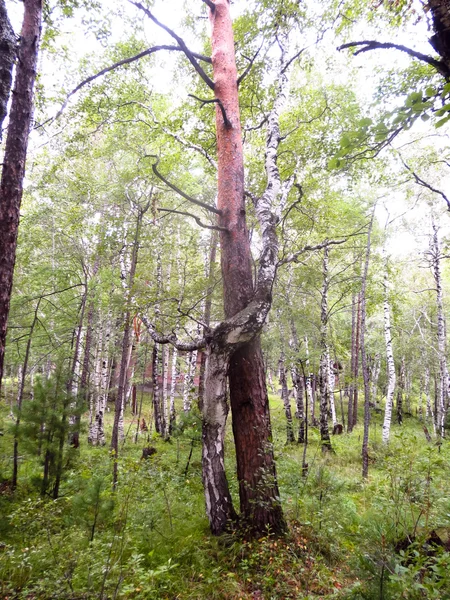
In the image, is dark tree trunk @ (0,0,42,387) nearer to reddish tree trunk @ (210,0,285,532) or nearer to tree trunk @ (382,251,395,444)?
reddish tree trunk @ (210,0,285,532)

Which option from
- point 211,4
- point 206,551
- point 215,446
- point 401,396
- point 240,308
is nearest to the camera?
point 206,551

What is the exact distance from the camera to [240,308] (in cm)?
457

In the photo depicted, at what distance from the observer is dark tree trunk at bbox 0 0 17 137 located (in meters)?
3.29

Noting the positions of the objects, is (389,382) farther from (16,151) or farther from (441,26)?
(16,151)

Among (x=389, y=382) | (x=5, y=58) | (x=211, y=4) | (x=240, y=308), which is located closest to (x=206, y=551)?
(x=240, y=308)

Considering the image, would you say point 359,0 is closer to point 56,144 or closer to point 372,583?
point 372,583

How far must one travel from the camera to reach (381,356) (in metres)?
23.6

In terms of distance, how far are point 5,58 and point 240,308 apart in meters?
4.06

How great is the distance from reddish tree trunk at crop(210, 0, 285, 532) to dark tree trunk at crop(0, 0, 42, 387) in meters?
2.71

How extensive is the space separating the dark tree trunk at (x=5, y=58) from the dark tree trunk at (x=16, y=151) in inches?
6.8

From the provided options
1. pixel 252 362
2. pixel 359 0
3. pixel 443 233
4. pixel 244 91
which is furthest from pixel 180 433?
pixel 443 233

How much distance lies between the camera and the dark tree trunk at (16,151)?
10.5 feet

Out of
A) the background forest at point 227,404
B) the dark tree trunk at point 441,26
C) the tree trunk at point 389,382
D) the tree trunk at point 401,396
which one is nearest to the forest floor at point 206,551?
the background forest at point 227,404

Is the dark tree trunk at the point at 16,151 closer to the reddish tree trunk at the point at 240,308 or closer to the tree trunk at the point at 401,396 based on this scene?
the reddish tree trunk at the point at 240,308
